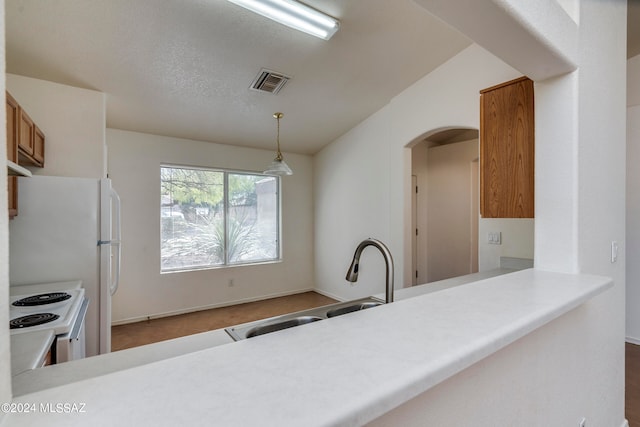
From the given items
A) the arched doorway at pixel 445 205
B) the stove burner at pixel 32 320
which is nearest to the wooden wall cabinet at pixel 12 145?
the stove burner at pixel 32 320

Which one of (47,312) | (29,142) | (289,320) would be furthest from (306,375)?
(29,142)

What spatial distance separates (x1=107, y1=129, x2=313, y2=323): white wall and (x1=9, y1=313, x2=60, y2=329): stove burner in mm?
2663

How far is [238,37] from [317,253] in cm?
374

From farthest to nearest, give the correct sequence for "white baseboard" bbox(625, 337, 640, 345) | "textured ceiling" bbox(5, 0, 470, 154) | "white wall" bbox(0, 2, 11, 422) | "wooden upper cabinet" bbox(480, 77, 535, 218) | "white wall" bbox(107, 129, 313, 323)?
"white wall" bbox(107, 129, 313, 323) < "white baseboard" bbox(625, 337, 640, 345) < "textured ceiling" bbox(5, 0, 470, 154) < "wooden upper cabinet" bbox(480, 77, 535, 218) < "white wall" bbox(0, 2, 11, 422)

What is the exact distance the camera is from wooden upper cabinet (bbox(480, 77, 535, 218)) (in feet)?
5.85

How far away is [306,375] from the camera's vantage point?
586 millimetres

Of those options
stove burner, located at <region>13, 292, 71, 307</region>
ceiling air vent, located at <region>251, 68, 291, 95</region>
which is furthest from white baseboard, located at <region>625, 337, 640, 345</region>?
stove burner, located at <region>13, 292, 71, 307</region>

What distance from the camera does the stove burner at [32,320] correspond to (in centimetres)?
133

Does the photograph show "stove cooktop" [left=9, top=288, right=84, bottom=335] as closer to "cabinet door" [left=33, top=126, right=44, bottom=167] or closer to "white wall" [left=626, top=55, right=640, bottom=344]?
"cabinet door" [left=33, top=126, right=44, bottom=167]

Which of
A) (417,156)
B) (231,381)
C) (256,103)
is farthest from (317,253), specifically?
(231,381)

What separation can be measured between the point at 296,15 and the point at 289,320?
7.33 feet

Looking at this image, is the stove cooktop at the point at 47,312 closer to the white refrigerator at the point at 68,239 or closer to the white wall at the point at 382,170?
the white refrigerator at the point at 68,239

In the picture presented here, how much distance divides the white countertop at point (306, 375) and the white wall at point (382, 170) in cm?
279

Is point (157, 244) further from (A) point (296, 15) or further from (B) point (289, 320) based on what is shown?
(B) point (289, 320)
